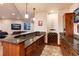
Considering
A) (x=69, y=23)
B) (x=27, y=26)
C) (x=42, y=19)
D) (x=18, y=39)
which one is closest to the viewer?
(x=18, y=39)

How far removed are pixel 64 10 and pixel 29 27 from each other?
7.67 m

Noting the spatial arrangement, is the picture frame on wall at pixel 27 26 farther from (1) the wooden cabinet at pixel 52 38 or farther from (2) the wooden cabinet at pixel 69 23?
(2) the wooden cabinet at pixel 69 23

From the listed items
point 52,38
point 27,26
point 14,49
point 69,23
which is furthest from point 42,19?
point 14,49

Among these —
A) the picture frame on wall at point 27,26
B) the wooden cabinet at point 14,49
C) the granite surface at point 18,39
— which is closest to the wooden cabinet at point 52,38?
the granite surface at point 18,39

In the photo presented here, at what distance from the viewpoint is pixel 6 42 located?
2.68 metres

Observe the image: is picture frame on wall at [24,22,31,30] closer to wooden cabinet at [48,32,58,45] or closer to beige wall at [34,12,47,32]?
beige wall at [34,12,47,32]

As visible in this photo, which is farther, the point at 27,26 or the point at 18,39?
the point at 27,26

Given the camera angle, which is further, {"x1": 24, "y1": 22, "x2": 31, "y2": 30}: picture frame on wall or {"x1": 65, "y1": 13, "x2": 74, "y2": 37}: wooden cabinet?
{"x1": 24, "y1": 22, "x2": 31, "y2": 30}: picture frame on wall

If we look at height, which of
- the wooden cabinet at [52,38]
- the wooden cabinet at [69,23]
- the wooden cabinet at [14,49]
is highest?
the wooden cabinet at [69,23]

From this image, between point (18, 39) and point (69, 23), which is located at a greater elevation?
point (69, 23)

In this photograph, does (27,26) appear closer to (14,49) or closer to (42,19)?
(42,19)

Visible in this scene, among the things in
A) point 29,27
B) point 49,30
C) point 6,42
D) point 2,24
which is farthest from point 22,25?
point 6,42

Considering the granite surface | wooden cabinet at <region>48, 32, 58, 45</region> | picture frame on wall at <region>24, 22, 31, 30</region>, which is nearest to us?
the granite surface

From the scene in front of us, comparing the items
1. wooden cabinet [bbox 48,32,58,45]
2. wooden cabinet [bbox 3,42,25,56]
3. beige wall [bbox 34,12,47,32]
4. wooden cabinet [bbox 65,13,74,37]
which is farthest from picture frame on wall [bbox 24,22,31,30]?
wooden cabinet [bbox 3,42,25,56]
